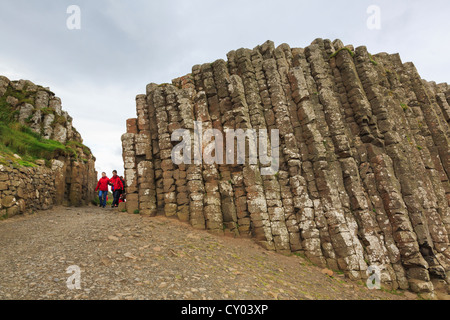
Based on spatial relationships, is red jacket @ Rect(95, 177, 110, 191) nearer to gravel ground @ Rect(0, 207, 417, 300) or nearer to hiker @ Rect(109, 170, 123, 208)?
hiker @ Rect(109, 170, 123, 208)

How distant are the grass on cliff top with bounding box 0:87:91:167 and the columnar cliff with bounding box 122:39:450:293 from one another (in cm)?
684

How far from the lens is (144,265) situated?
9.34m

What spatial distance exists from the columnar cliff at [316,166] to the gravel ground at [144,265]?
140 centimetres

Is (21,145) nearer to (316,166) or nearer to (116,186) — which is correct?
(116,186)

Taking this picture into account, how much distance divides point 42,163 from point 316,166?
19851mm

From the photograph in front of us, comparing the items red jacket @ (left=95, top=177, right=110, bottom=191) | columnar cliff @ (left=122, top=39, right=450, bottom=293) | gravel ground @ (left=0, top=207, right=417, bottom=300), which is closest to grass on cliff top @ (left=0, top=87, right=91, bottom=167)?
red jacket @ (left=95, top=177, right=110, bottom=191)

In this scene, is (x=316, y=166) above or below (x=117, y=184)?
above

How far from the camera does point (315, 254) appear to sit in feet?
44.8

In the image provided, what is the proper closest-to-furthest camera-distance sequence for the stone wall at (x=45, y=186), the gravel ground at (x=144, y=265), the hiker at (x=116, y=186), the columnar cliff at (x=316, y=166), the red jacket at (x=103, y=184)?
1. the gravel ground at (x=144, y=265)
2. the stone wall at (x=45, y=186)
3. the columnar cliff at (x=316, y=166)
4. the hiker at (x=116, y=186)
5. the red jacket at (x=103, y=184)

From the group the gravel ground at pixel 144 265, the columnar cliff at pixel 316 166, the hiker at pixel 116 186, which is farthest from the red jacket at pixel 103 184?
the gravel ground at pixel 144 265

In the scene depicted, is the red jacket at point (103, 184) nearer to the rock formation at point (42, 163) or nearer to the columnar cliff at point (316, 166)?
the rock formation at point (42, 163)

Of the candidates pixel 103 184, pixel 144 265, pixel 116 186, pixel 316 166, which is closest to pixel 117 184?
pixel 116 186

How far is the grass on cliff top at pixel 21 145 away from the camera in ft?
52.2
